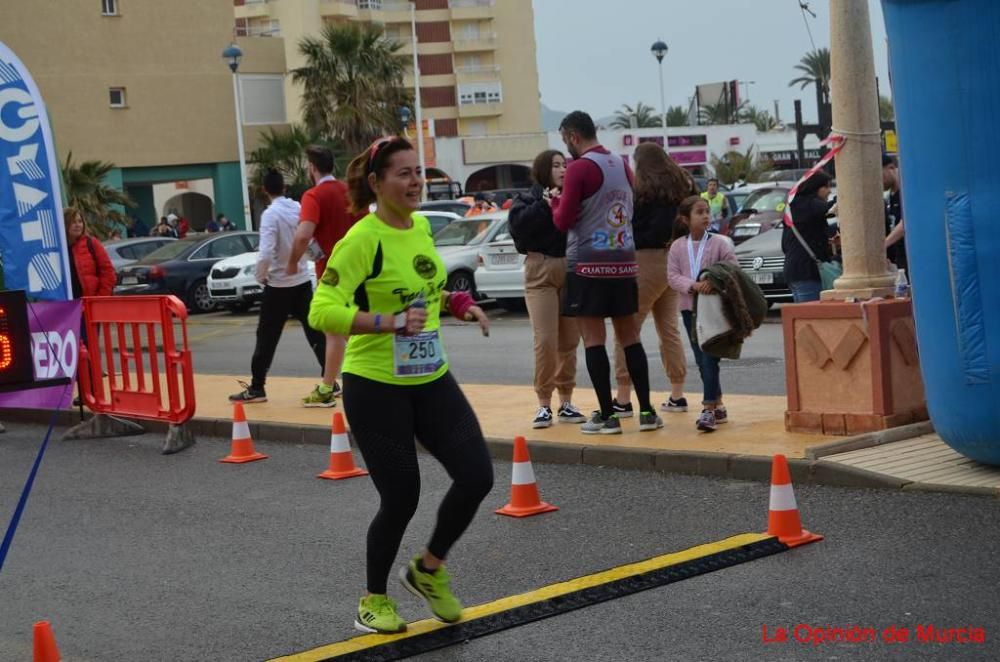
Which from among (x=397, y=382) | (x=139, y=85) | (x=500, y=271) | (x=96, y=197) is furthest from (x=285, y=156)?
(x=397, y=382)

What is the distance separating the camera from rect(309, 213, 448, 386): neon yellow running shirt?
559cm

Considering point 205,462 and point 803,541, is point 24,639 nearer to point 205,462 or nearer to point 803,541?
point 803,541

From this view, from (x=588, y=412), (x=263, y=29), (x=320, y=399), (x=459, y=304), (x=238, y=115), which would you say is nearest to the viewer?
(x=459, y=304)

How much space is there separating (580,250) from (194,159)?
4224 centimetres

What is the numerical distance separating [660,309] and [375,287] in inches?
192

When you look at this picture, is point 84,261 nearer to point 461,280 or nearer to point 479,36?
point 461,280

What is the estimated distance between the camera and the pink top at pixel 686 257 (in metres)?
9.80

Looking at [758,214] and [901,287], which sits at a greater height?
[758,214]

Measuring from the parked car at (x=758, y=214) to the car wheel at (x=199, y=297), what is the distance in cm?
975

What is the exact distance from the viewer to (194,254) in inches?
1099

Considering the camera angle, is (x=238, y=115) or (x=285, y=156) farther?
(x=285, y=156)

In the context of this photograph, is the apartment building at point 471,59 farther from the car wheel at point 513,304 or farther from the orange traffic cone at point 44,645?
the orange traffic cone at point 44,645

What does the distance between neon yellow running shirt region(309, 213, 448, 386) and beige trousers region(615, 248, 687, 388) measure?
426cm

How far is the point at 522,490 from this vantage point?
7.92m
